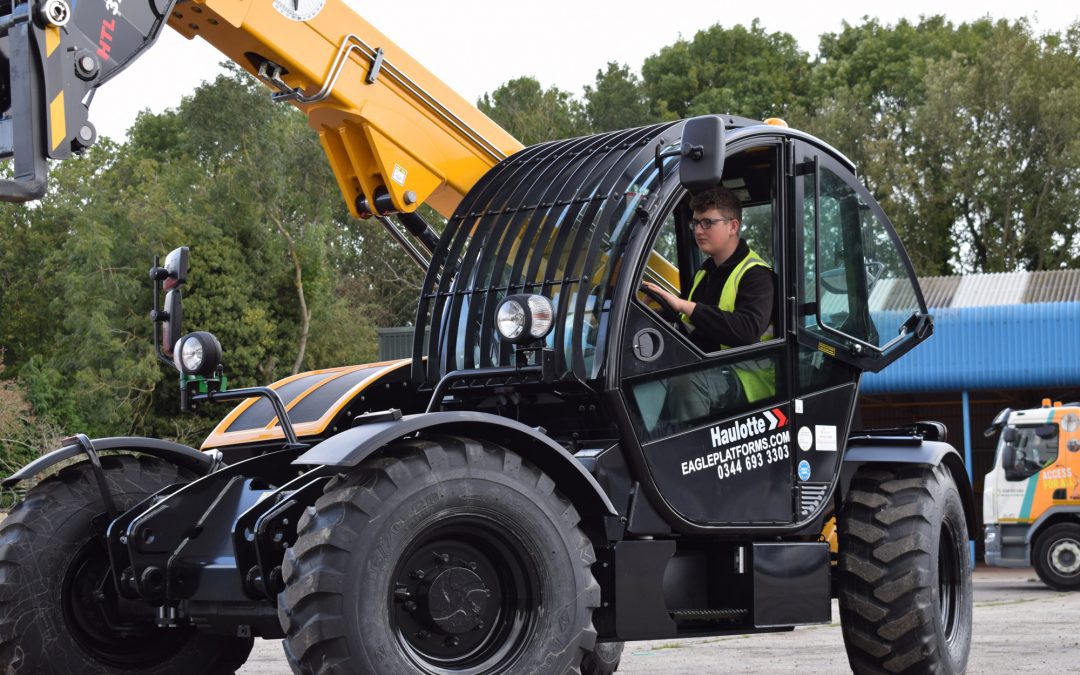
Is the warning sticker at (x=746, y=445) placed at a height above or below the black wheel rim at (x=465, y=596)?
above

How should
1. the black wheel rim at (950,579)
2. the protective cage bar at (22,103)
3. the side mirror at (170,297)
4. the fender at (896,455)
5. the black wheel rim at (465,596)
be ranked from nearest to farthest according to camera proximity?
the black wheel rim at (465,596), the protective cage bar at (22,103), the side mirror at (170,297), the fender at (896,455), the black wheel rim at (950,579)

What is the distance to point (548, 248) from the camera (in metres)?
6.61

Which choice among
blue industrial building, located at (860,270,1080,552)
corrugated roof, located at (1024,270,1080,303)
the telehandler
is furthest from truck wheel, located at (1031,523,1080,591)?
the telehandler

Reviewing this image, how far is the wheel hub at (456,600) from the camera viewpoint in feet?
17.6

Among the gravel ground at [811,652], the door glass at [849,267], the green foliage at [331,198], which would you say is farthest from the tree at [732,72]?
the door glass at [849,267]

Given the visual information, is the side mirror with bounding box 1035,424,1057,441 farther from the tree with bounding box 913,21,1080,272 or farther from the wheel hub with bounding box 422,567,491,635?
the tree with bounding box 913,21,1080,272

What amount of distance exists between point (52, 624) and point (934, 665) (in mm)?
→ 4100

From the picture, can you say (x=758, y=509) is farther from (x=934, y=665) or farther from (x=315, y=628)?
(x=315, y=628)

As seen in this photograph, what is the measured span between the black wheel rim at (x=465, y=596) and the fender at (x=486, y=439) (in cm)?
36

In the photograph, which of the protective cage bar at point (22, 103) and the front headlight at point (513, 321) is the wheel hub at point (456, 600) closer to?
the front headlight at point (513, 321)

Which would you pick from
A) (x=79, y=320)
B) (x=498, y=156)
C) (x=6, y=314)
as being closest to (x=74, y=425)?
(x=79, y=320)

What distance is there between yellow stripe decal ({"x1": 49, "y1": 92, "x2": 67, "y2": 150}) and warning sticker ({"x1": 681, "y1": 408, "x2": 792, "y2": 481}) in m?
2.90

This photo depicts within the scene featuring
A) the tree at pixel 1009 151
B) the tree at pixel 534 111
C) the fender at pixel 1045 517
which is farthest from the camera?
the tree at pixel 534 111

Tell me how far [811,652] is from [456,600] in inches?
204
